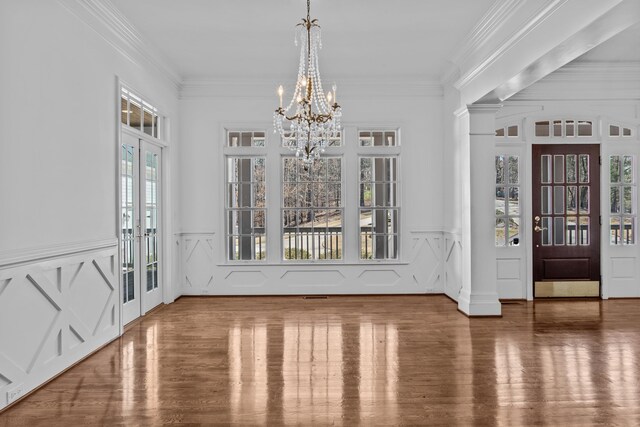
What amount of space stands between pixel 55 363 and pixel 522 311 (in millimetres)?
4983

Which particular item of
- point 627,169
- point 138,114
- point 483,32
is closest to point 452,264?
point 627,169

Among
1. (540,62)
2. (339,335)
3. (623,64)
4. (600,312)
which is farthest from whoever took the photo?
(623,64)

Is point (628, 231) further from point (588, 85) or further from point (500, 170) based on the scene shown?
point (588, 85)

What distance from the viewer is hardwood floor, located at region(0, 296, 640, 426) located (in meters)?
2.79

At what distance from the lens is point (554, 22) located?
3.52 m

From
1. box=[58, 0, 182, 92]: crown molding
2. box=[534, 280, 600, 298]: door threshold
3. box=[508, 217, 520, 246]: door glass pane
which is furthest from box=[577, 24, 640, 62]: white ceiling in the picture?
box=[58, 0, 182, 92]: crown molding

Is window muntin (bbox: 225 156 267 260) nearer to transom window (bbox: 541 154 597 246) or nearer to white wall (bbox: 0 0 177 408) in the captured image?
white wall (bbox: 0 0 177 408)

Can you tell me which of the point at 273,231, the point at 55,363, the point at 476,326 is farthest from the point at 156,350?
the point at 476,326

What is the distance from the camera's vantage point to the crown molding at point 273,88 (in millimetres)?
6430

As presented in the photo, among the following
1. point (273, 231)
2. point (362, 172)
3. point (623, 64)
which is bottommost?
point (273, 231)

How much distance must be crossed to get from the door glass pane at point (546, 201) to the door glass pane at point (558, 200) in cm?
7

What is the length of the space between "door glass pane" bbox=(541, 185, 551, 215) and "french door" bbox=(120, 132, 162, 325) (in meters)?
5.24

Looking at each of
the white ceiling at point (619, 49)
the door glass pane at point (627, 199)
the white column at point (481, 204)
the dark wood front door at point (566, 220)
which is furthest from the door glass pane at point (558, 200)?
the white ceiling at point (619, 49)

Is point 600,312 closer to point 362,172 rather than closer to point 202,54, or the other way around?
point 362,172
